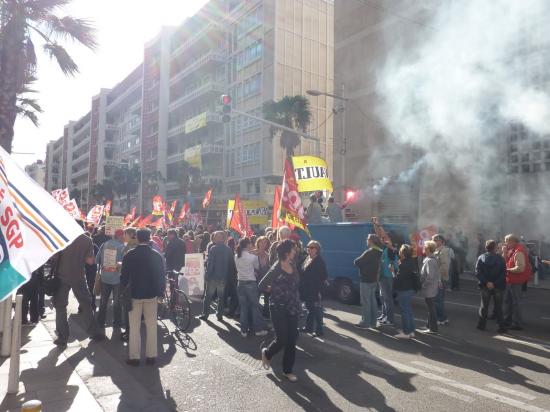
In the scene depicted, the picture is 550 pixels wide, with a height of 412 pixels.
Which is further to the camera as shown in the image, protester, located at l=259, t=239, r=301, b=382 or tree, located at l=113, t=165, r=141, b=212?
tree, located at l=113, t=165, r=141, b=212

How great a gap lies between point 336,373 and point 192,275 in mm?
5976

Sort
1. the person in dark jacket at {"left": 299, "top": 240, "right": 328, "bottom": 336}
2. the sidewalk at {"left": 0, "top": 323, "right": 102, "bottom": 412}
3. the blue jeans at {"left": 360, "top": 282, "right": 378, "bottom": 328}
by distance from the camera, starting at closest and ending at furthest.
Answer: the sidewalk at {"left": 0, "top": 323, "right": 102, "bottom": 412} → the person in dark jacket at {"left": 299, "top": 240, "right": 328, "bottom": 336} → the blue jeans at {"left": 360, "top": 282, "right": 378, "bottom": 328}

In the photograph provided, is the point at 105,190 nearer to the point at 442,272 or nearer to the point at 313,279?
the point at 442,272

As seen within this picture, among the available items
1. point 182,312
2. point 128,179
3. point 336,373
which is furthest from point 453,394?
point 128,179

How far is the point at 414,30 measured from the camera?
23000 mm

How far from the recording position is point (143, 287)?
5.82 m

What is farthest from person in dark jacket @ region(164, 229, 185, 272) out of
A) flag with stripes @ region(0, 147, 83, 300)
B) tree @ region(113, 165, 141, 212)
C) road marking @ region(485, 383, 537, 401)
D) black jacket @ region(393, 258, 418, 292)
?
tree @ region(113, 165, 141, 212)

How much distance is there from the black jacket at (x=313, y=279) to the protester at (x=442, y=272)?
232cm

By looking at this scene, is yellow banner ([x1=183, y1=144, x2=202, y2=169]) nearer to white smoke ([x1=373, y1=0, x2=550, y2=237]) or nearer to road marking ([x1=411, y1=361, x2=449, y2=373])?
white smoke ([x1=373, y1=0, x2=550, y2=237])

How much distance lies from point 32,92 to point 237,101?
27.6 meters

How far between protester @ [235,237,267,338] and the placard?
121 inches

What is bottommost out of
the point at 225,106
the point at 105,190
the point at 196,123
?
the point at 225,106

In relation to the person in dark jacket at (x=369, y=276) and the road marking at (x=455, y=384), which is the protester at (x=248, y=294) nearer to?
the road marking at (x=455, y=384)

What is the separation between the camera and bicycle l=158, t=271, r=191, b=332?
7.68 metres
